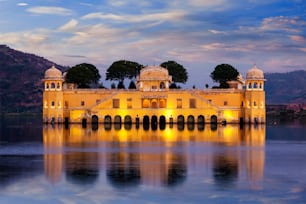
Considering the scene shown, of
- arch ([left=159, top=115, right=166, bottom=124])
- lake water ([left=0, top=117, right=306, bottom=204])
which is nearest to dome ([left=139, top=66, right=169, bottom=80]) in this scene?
arch ([left=159, top=115, right=166, bottom=124])

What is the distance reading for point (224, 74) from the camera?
85.3 m

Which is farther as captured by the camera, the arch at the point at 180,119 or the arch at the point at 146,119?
the arch at the point at 146,119

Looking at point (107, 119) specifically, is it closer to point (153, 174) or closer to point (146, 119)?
point (146, 119)

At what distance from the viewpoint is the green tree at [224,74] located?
85.2 metres

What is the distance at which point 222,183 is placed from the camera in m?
22.8

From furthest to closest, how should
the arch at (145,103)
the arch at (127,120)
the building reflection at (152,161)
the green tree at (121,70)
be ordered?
the green tree at (121,70) → the arch at (145,103) → the arch at (127,120) → the building reflection at (152,161)

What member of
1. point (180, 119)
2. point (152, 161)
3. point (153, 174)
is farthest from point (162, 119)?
point (153, 174)

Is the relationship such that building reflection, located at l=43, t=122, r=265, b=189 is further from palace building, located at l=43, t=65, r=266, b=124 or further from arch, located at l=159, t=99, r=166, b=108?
arch, located at l=159, t=99, r=166, b=108

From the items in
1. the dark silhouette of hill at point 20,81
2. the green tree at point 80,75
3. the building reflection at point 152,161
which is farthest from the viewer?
the dark silhouette of hill at point 20,81

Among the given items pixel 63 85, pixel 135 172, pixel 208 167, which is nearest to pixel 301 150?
pixel 208 167

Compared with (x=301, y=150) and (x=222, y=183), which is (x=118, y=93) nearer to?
(x=301, y=150)

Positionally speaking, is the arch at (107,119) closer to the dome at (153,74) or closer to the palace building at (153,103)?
the palace building at (153,103)

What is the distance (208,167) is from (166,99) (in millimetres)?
49007

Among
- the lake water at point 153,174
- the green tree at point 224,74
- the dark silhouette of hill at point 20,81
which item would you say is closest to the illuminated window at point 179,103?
the green tree at point 224,74
